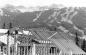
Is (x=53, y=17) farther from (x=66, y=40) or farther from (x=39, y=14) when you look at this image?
(x=66, y=40)

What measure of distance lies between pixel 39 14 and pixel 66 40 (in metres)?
97.3

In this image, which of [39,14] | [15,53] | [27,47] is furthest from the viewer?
[39,14]

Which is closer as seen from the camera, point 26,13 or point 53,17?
point 53,17

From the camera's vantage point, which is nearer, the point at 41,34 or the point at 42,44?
the point at 42,44

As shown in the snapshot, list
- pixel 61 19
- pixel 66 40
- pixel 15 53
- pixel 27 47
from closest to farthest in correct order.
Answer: pixel 15 53
pixel 27 47
pixel 66 40
pixel 61 19

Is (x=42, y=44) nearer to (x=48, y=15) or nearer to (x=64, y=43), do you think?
(x=64, y=43)

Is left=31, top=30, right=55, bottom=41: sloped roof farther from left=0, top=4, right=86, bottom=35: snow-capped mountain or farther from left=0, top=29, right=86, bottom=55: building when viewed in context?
left=0, top=4, right=86, bottom=35: snow-capped mountain

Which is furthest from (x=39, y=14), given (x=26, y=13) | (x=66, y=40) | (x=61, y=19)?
(x=66, y=40)

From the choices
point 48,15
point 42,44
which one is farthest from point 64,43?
point 48,15

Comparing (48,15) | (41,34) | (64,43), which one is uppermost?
(41,34)

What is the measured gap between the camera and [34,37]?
13680 mm

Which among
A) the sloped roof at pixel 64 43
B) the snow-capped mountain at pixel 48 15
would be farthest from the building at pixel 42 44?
the snow-capped mountain at pixel 48 15

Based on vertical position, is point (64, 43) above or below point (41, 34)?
below

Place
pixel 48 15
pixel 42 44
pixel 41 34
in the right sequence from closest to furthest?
pixel 42 44 < pixel 41 34 < pixel 48 15
